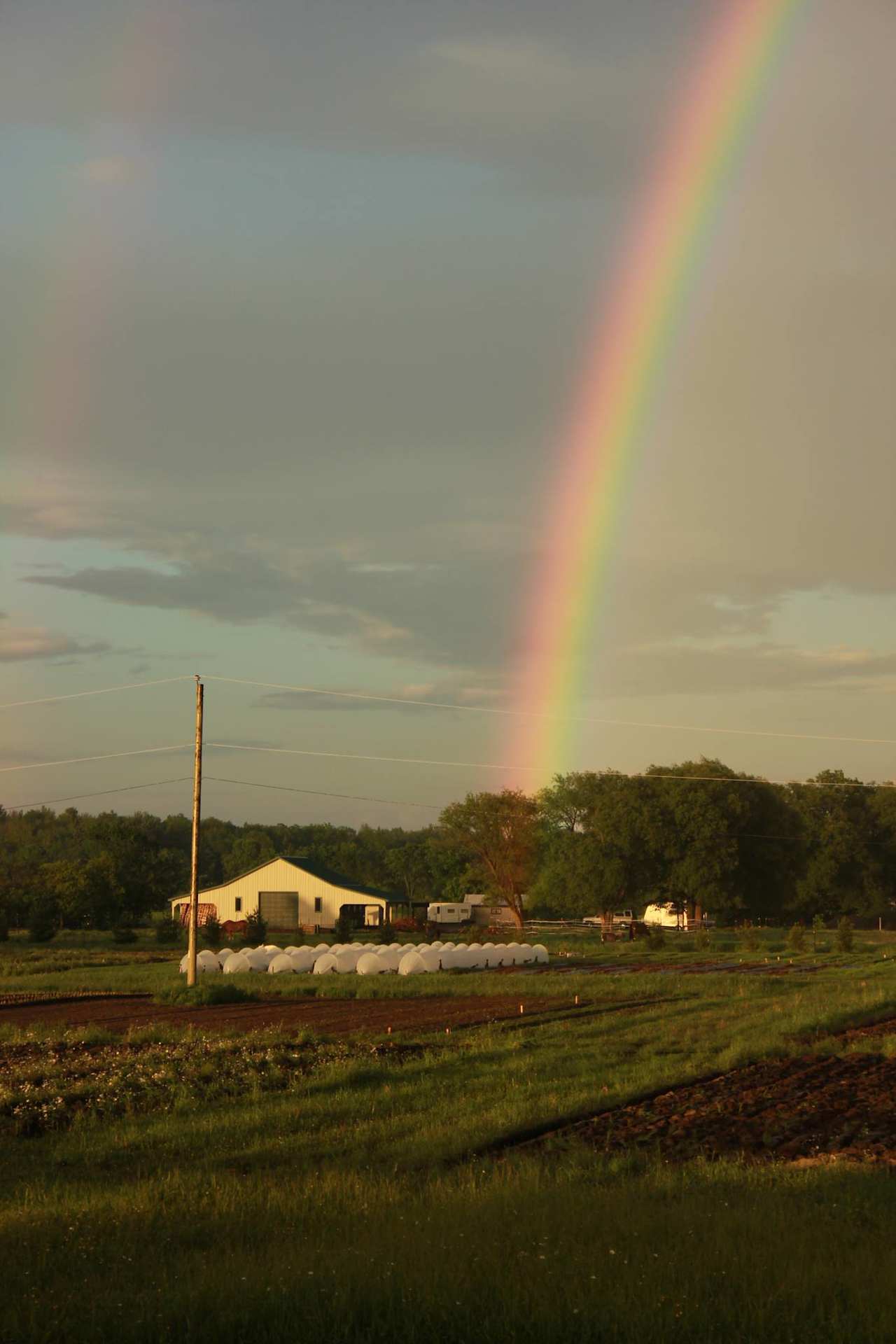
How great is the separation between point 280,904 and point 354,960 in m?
46.4

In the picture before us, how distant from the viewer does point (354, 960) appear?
171ft

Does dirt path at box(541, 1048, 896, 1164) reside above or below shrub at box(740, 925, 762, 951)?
above

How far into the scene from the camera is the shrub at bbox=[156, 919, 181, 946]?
75.2 metres

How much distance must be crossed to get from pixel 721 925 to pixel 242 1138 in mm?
98699

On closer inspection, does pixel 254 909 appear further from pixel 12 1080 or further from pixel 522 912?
pixel 12 1080

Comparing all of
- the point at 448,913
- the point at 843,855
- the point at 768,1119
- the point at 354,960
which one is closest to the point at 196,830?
the point at 354,960

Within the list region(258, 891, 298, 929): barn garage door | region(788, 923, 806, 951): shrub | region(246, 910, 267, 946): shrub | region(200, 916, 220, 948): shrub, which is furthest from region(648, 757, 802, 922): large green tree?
region(200, 916, 220, 948): shrub

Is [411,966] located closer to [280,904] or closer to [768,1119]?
[768,1119]

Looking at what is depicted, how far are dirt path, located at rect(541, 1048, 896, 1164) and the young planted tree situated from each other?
304ft

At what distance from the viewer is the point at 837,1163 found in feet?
40.9

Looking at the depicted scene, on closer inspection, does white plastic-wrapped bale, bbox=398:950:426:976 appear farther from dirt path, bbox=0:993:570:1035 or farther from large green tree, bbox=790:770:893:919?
large green tree, bbox=790:770:893:919

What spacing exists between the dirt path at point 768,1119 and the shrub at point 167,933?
193ft

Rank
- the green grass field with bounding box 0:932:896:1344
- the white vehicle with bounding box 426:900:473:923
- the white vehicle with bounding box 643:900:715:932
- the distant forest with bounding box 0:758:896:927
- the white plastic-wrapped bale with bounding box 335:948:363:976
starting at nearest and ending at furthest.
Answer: the green grass field with bounding box 0:932:896:1344 → the white plastic-wrapped bale with bounding box 335:948:363:976 → the distant forest with bounding box 0:758:896:927 → the white vehicle with bounding box 643:900:715:932 → the white vehicle with bounding box 426:900:473:923

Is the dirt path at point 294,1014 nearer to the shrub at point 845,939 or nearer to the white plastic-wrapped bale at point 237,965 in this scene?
the white plastic-wrapped bale at point 237,965
